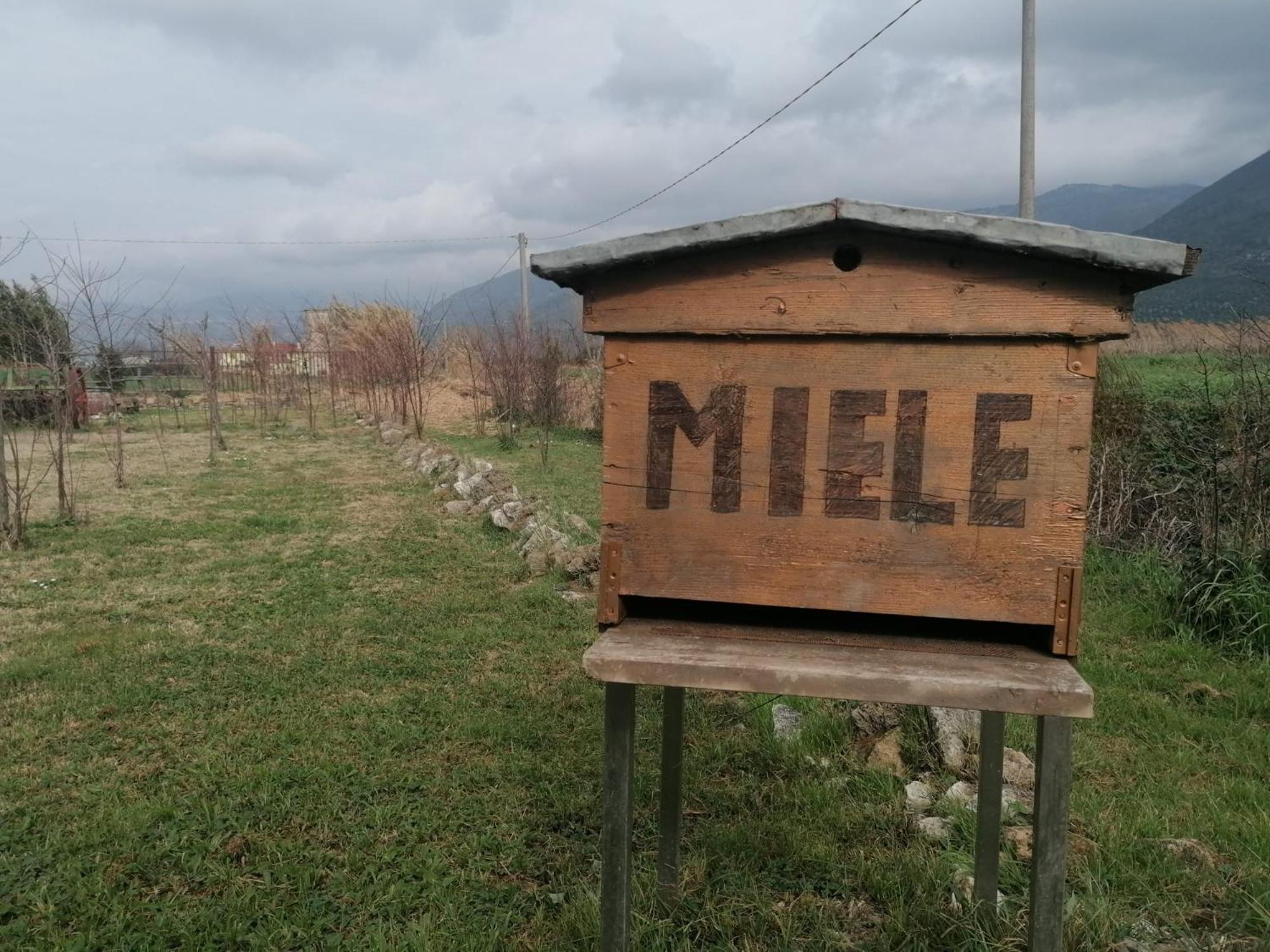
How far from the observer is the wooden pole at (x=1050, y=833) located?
182cm

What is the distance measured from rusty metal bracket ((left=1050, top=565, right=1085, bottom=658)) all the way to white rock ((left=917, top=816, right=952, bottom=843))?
1499mm

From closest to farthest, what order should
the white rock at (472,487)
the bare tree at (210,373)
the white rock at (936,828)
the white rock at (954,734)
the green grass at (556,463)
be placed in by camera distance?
the white rock at (936,828)
the white rock at (954,734)
the white rock at (472,487)
the green grass at (556,463)
the bare tree at (210,373)

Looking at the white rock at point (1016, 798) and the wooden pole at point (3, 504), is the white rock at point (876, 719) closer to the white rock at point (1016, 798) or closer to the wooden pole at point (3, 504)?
the white rock at point (1016, 798)

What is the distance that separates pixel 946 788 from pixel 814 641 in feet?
5.97

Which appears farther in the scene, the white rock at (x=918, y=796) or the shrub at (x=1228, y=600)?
the shrub at (x=1228, y=600)

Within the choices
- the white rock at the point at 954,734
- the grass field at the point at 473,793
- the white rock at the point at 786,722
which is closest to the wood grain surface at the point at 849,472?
the grass field at the point at 473,793

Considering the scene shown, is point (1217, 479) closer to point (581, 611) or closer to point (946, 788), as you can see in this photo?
point (946, 788)

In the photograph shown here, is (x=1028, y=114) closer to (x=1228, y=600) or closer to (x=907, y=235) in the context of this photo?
(x=1228, y=600)

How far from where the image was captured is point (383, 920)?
2.71 metres

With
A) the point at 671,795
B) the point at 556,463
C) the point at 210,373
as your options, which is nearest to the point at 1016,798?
the point at 671,795

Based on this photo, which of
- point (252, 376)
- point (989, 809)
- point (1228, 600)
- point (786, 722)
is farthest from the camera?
point (252, 376)

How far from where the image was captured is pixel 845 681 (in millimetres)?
1721

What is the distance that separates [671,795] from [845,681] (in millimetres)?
1207

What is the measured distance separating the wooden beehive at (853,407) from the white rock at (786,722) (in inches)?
83.9
